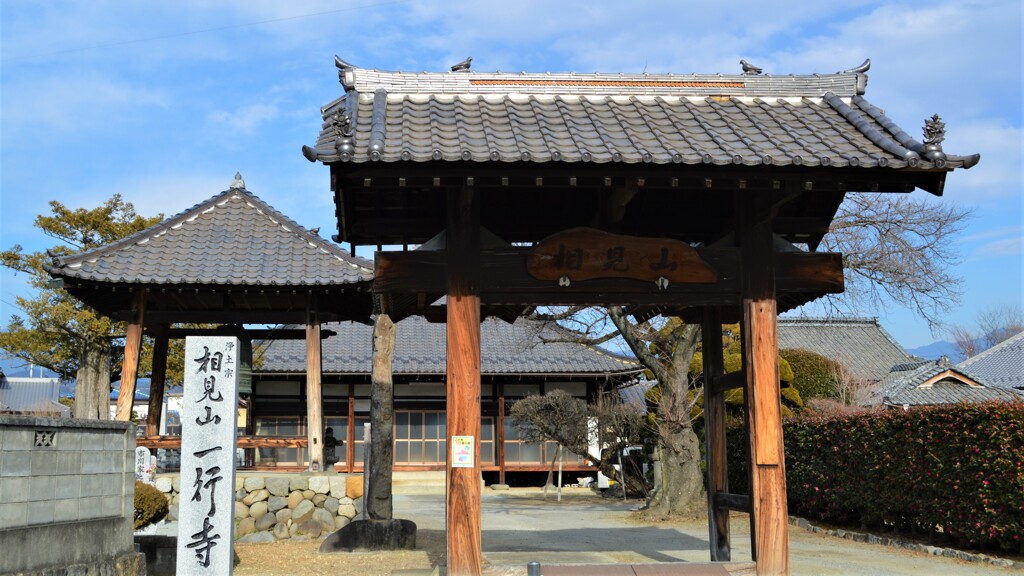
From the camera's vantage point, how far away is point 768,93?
8805 millimetres

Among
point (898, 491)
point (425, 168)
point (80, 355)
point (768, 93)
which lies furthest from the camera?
point (80, 355)

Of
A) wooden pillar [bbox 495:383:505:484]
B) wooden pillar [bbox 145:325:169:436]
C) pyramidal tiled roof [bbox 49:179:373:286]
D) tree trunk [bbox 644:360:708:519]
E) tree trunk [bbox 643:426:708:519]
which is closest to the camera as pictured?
pyramidal tiled roof [bbox 49:179:373:286]

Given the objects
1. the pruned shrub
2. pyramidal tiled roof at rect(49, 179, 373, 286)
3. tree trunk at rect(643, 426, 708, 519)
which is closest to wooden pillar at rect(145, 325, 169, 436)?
pyramidal tiled roof at rect(49, 179, 373, 286)

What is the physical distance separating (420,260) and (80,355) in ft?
63.5

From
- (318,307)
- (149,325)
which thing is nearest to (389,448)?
(318,307)

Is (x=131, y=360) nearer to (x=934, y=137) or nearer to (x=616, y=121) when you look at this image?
(x=616, y=121)

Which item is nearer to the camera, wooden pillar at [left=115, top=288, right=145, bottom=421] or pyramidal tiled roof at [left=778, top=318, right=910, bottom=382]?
wooden pillar at [left=115, top=288, right=145, bottom=421]

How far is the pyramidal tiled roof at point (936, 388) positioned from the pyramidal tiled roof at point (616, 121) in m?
22.1

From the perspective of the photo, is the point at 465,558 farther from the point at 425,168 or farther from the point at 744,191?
the point at 744,191

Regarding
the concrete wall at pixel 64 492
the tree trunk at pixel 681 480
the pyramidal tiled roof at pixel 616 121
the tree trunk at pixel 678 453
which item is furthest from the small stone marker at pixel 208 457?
the tree trunk at pixel 681 480

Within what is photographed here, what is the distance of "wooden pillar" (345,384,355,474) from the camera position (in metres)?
29.7

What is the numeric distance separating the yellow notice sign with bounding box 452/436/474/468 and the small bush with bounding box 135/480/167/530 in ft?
20.6

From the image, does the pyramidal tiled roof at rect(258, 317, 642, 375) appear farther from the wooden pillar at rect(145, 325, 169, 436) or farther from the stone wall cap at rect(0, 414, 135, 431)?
the stone wall cap at rect(0, 414, 135, 431)

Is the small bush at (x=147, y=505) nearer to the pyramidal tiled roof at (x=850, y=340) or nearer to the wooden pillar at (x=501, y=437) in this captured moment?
the wooden pillar at (x=501, y=437)
